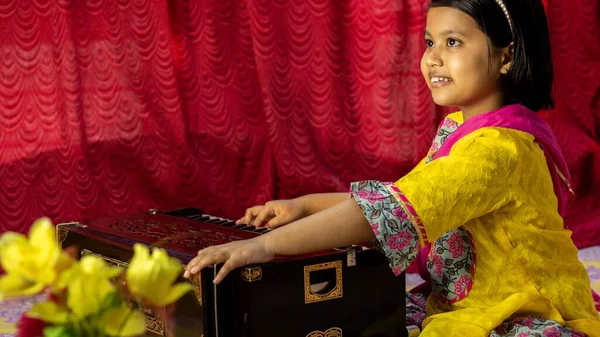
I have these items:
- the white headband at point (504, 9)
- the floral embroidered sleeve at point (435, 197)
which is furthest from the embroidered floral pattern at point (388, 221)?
the white headband at point (504, 9)

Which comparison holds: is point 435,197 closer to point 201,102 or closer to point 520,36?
point 520,36

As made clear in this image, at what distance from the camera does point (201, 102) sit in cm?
245

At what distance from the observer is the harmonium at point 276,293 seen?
1331 mm

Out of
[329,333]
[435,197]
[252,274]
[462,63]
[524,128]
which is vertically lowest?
[329,333]

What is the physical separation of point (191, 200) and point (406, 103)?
0.69 metres

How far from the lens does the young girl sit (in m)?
1.29

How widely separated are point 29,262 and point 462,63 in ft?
2.94

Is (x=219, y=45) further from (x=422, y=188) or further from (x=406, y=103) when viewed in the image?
(x=422, y=188)

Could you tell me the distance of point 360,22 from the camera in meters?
2.48

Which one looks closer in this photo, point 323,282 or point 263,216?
point 323,282

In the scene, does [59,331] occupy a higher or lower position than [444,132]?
lower

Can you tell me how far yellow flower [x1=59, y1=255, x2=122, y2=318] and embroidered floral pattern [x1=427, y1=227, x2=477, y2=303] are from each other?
83cm

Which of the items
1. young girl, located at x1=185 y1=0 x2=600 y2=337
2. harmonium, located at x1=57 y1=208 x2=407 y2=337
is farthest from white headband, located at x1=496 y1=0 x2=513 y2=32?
harmonium, located at x1=57 y1=208 x2=407 y2=337

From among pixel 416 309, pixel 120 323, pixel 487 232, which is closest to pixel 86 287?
pixel 120 323
